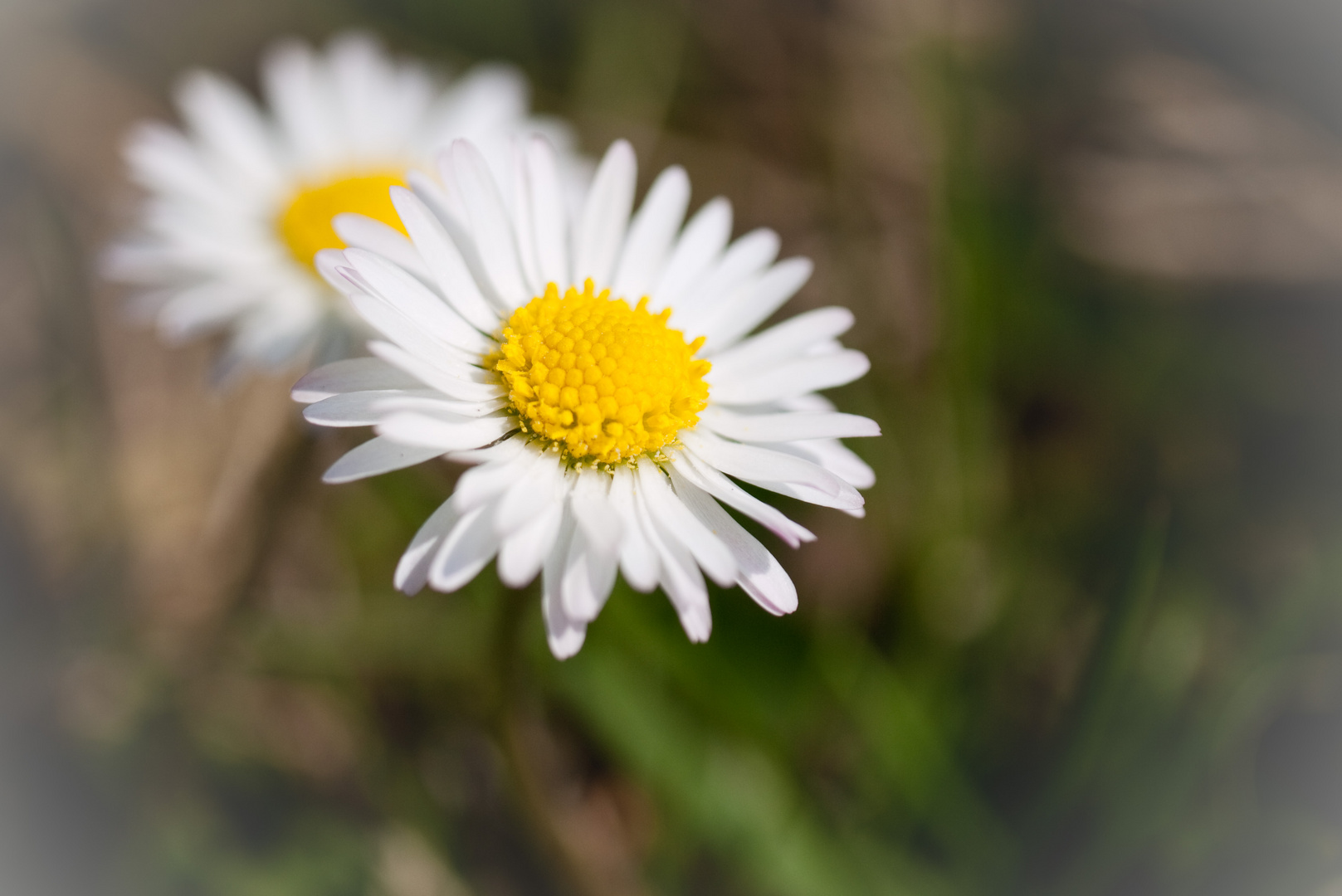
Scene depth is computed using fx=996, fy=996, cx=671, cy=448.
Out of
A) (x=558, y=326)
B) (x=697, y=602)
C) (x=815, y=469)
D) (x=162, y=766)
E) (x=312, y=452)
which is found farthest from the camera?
(x=312, y=452)

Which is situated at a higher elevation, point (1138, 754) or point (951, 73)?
point (951, 73)

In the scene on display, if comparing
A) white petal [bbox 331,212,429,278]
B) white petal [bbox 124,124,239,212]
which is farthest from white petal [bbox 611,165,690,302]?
white petal [bbox 124,124,239,212]

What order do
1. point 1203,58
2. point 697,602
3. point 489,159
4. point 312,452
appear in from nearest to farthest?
point 697,602 < point 489,159 < point 312,452 < point 1203,58

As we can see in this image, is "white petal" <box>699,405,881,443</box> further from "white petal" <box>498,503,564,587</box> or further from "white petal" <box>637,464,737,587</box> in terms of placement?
"white petal" <box>498,503,564,587</box>

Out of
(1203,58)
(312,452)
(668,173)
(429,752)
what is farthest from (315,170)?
(1203,58)

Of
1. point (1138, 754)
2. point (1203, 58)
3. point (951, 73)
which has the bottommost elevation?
point (1138, 754)

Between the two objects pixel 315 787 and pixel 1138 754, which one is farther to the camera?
pixel 315 787

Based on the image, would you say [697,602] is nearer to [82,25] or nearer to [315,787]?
[315,787]

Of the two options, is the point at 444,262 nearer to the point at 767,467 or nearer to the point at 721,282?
the point at 721,282
